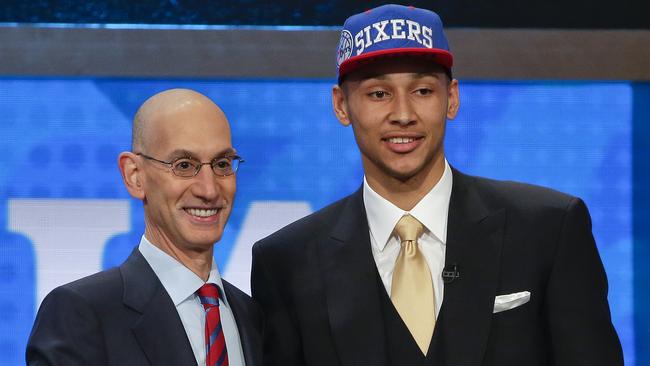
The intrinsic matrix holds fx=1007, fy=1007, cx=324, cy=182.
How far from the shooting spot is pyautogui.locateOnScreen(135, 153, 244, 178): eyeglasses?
2529 millimetres

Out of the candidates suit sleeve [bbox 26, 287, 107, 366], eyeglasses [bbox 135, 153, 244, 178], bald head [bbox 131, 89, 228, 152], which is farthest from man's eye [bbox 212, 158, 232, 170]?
suit sleeve [bbox 26, 287, 107, 366]

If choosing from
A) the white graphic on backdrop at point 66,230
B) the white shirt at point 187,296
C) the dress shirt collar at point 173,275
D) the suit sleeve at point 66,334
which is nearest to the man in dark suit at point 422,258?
the white shirt at point 187,296

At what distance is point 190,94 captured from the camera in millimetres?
2609

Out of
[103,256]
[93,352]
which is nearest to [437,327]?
[93,352]

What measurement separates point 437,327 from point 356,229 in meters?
0.38

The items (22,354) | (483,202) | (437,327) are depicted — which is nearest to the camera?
(437,327)

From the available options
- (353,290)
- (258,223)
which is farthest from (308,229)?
(258,223)

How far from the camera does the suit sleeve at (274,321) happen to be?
2779 mm

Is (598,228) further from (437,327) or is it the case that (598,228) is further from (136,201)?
(136,201)

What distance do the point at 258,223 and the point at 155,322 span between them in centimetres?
126

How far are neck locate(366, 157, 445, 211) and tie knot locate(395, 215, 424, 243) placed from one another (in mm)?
40

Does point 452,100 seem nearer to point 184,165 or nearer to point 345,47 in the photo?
point 345,47

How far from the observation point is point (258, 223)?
12.1ft

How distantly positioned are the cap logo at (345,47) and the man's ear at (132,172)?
0.64 metres
